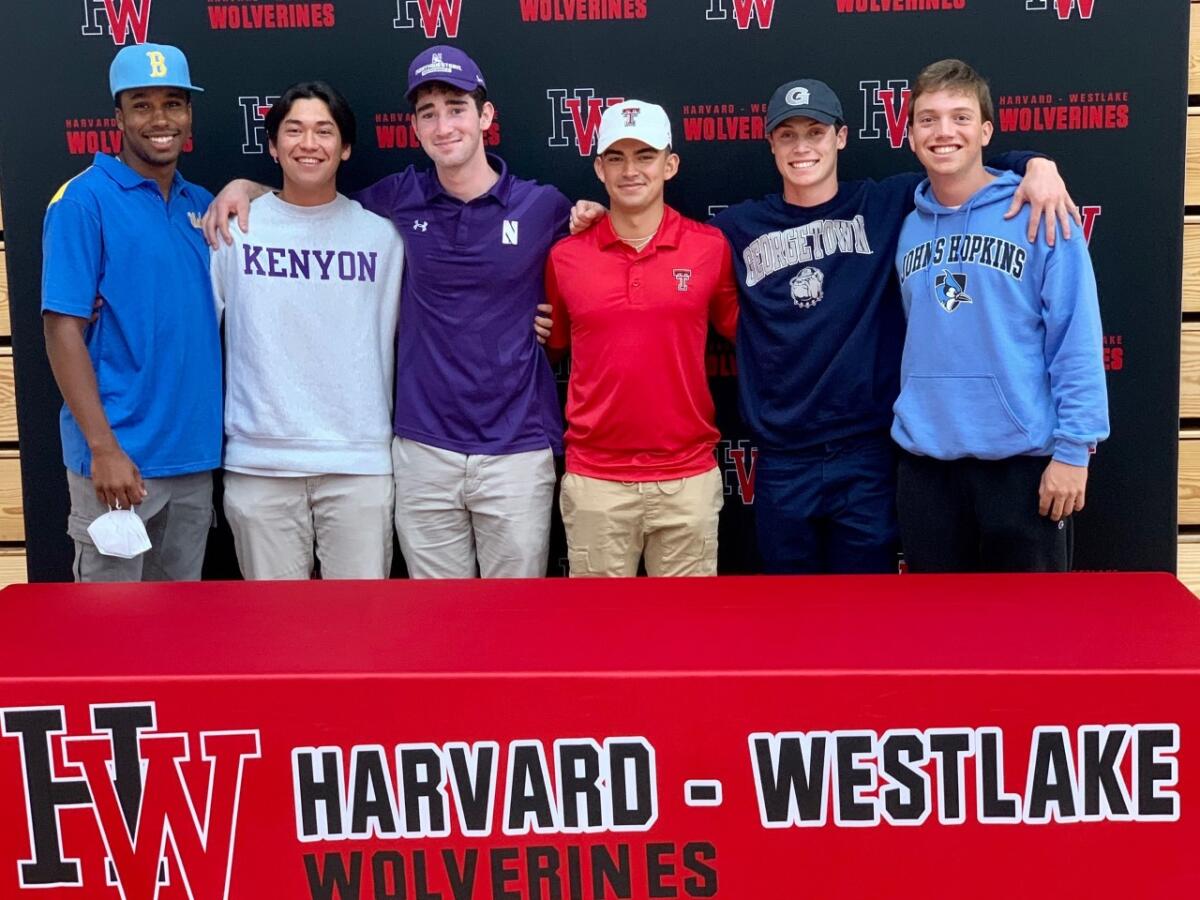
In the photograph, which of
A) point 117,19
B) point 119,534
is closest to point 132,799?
point 119,534

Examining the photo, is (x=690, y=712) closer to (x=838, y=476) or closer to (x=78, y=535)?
(x=838, y=476)

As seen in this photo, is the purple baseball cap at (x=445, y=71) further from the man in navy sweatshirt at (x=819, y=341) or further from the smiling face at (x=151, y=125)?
the man in navy sweatshirt at (x=819, y=341)

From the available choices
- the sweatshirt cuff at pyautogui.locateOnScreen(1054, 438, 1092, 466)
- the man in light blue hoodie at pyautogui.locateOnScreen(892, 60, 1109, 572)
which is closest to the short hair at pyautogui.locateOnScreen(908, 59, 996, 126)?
the man in light blue hoodie at pyautogui.locateOnScreen(892, 60, 1109, 572)

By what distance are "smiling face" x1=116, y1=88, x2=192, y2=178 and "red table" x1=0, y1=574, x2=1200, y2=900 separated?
5.52 feet

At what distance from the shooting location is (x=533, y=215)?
115 inches

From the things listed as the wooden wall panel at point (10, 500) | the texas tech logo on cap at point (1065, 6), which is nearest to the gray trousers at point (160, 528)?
the wooden wall panel at point (10, 500)

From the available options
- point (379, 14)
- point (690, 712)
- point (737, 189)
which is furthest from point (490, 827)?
point (379, 14)

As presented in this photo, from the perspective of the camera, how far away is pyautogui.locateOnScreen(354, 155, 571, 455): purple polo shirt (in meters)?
2.89

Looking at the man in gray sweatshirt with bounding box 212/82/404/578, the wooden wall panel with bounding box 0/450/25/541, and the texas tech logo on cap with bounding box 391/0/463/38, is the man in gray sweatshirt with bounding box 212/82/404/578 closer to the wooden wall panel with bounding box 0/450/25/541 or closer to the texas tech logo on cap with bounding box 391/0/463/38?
the texas tech logo on cap with bounding box 391/0/463/38

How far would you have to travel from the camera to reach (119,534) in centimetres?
276

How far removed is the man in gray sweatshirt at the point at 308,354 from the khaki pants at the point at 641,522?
522mm

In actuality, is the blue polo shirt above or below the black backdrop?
below

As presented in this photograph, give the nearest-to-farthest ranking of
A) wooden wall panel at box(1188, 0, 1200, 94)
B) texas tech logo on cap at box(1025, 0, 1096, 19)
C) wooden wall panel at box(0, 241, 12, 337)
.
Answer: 1. texas tech logo on cap at box(1025, 0, 1096, 19)
2. wooden wall panel at box(1188, 0, 1200, 94)
3. wooden wall panel at box(0, 241, 12, 337)

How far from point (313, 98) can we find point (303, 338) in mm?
605
